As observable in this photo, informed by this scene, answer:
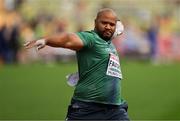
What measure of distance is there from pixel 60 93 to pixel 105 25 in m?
12.7

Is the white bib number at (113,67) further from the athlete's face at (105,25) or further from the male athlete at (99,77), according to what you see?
the athlete's face at (105,25)

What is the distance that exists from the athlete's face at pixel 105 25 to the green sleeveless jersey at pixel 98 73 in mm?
64

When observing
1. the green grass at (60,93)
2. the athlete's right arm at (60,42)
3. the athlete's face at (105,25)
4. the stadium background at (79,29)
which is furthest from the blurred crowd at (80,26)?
the athlete's right arm at (60,42)

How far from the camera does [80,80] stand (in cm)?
804

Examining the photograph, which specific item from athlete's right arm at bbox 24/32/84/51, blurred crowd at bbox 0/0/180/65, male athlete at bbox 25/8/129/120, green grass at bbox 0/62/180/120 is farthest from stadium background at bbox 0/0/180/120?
athlete's right arm at bbox 24/32/84/51

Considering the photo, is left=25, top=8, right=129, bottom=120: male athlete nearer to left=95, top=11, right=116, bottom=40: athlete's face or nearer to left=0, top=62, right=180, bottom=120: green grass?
left=95, top=11, right=116, bottom=40: athlete's face

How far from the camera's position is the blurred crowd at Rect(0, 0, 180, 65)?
34.0 m

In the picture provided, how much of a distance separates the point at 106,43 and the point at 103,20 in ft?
0.85

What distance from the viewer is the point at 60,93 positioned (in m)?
20.4

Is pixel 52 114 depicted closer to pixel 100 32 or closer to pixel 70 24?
pixel 100 32

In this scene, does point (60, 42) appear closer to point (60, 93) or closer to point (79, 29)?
point (60, 93)

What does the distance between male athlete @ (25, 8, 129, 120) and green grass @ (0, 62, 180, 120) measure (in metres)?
6.88

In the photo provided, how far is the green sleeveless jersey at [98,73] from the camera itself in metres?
7.83

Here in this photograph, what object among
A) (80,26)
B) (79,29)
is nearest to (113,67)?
(79,29)
